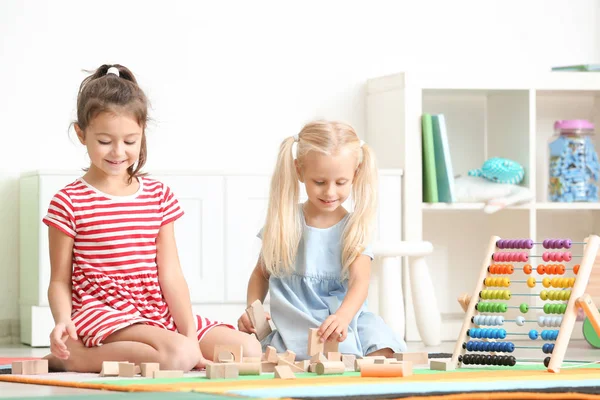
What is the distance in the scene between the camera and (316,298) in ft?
7.53

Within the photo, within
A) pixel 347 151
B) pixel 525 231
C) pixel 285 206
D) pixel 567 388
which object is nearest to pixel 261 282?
pixel 285 206

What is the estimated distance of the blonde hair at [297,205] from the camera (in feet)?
7.47

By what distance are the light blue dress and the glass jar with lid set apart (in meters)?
1.38

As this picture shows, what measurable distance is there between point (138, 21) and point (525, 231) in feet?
4.73

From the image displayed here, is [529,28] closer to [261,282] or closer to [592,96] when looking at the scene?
[592,96]

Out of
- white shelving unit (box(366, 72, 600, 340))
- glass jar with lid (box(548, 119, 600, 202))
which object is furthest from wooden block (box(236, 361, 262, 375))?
glass jar with lid (box(548, 119, 600, 202))

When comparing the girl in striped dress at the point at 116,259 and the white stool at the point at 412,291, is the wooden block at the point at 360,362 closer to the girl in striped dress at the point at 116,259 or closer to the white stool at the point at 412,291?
the girl in striped dress at the point at 116,259

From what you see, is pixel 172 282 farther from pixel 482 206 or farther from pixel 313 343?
pixel 482 206

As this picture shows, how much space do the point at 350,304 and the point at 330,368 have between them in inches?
11.3

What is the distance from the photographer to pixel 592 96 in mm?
3811

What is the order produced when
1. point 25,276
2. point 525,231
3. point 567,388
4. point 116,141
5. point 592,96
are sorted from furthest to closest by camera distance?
point 592,96
point 525,231
point 25,276
point 116,141
point 567,388

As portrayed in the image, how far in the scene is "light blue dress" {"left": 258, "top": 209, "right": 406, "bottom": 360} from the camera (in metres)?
2.26

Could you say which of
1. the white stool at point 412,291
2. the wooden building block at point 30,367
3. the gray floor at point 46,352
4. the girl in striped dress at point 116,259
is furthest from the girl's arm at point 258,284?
the white stool at point 412,291

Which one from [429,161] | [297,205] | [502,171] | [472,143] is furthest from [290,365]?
[472,143]
